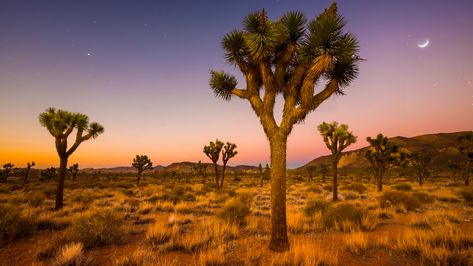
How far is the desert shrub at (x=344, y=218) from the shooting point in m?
8.73

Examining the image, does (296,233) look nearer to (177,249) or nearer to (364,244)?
(364,244)

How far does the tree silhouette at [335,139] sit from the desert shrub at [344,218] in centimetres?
723

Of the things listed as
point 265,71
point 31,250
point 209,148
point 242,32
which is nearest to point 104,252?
point 31,250

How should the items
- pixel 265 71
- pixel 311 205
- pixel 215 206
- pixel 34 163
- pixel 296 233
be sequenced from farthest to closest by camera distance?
1. pixel 34 163
2. pixel 215 206
3. pixel 311 205
4. pixel 296 233
5. pixel 265 71

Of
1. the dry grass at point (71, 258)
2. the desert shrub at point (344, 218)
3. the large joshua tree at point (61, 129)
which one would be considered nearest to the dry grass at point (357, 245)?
the desert shrub at point (344, 218)

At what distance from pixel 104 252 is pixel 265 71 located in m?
6.33

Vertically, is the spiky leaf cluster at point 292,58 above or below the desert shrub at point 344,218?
above

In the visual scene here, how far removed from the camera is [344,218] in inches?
361

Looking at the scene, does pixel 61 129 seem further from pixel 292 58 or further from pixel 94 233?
pixel 292 58

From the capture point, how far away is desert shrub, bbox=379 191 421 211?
522 inches

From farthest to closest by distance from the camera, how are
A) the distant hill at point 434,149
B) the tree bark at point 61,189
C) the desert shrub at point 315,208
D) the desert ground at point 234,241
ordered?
the distant hill at point 434,149 < the tree bark at point 61,189 < the desert shrub at point 315,208 < the desert ground at point 234,241

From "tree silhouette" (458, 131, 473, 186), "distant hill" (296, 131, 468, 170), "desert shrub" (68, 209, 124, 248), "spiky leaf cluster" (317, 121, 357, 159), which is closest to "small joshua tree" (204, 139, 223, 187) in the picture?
"spiky leaf cluster" (317, 121, 357, 159)

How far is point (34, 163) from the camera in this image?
4803 centimetres

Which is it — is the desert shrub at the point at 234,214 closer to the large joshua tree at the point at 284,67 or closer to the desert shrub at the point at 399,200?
the large joshua tree at the point at 284,67
